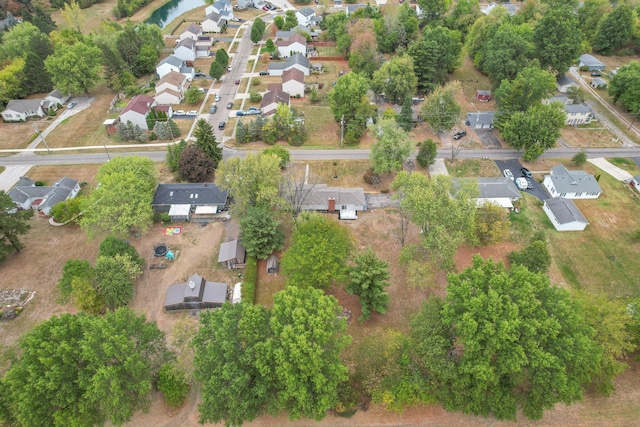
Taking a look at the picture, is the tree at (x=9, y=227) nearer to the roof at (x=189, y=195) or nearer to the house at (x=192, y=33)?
the roof at (x=189, y=195)

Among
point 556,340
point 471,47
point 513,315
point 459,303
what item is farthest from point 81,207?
point 471,47

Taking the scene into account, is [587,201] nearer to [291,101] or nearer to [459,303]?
[459,303]

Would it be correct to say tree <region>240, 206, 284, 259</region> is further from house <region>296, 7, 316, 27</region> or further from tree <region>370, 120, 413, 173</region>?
house <region>296, 7, 316, 27</region>

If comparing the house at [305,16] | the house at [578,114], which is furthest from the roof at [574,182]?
the house at [305,16]

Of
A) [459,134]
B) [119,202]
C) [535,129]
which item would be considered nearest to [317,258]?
[119,202]

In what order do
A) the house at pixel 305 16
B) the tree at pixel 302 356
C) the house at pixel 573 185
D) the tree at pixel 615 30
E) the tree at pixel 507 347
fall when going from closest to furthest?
1. the tree at pixel 507 347
2. the tree at pixel 302 356
3. the house at pixel 573 185
4. the tree at pixel 615 30
5. the house at pixel 305 16

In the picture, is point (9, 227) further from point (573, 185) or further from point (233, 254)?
point (573, 185)
